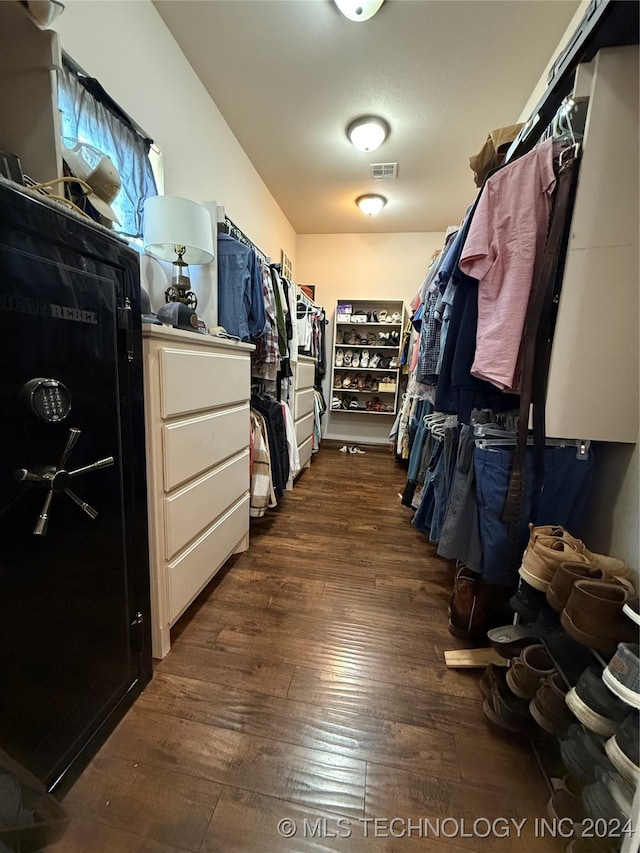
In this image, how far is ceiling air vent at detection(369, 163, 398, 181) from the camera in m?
2.69

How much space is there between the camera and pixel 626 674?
556mm

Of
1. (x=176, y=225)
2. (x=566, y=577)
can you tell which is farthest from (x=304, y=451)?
(x=566, y=577)

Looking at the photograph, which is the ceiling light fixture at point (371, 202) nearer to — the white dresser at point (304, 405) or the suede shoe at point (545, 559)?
the white dresser at point (304, 405)

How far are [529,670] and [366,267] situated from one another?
431cm

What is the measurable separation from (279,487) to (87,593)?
1.45 metres

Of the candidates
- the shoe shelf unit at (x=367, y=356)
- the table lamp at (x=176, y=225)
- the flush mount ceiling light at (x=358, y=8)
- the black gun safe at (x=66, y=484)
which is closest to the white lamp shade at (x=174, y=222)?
the table lamp at (x=176, y=225)

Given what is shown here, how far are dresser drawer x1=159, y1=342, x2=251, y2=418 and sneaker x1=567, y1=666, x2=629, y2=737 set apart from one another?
122cm

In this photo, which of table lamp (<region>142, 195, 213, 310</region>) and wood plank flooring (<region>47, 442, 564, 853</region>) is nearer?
wood plank flooring (<region>47, 442, 564, 853</region>)

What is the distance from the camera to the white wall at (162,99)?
4.25 feet

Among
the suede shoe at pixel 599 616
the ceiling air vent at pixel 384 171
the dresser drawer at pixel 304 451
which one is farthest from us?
the dresser drawer at pixel 304 451

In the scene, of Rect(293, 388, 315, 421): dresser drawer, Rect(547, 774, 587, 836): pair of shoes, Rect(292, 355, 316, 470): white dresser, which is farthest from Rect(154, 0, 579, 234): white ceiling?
Rect(547, 774, 587, 836): pair of shoes

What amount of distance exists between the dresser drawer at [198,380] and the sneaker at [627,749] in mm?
1259

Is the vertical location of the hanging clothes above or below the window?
below

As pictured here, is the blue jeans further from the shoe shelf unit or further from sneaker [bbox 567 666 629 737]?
the shoe shelf unit
